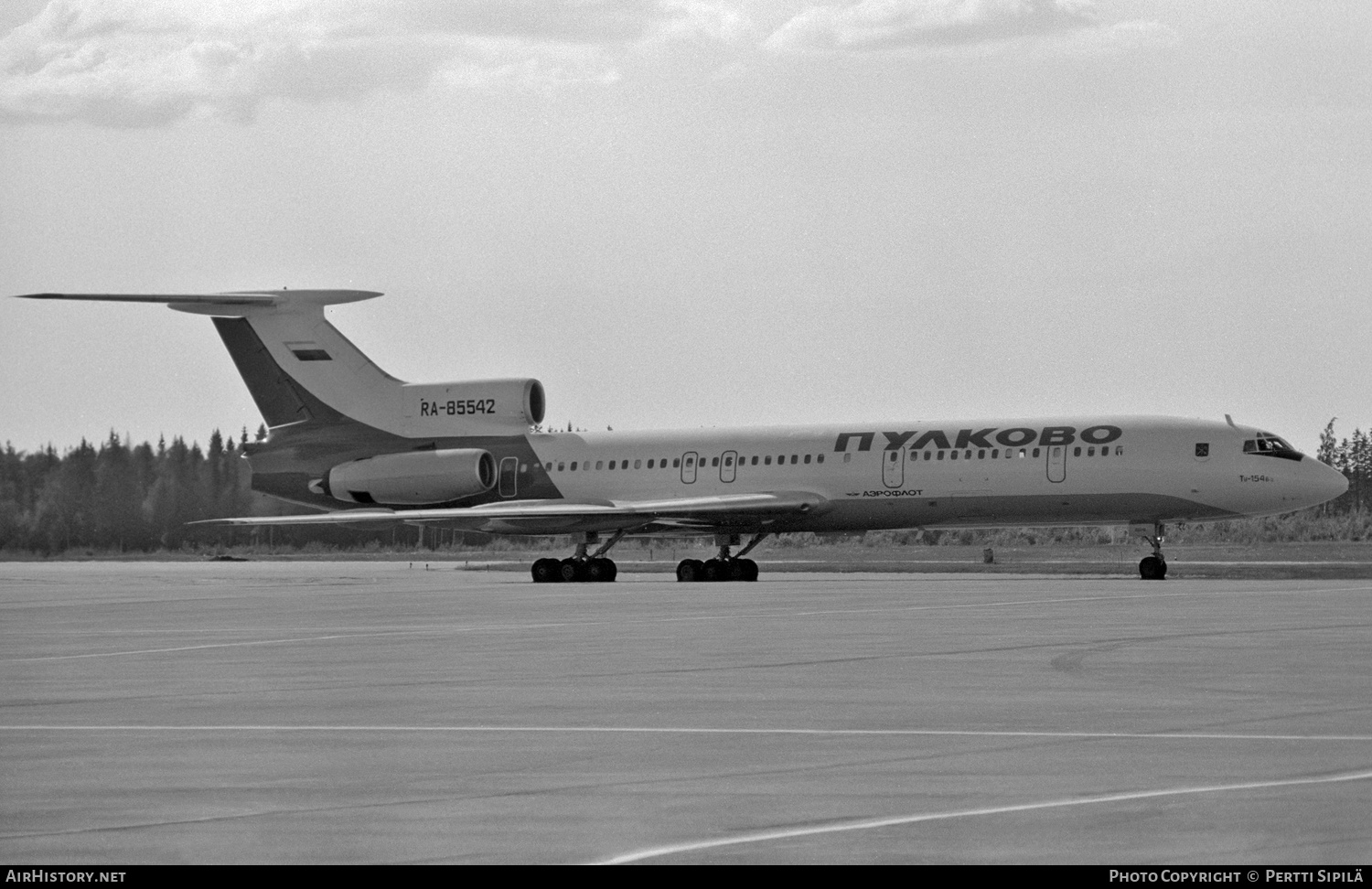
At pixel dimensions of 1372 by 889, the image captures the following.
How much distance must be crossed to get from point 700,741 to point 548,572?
1359 inches

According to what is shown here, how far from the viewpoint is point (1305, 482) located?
42.4 metres

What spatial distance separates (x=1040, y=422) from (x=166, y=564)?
112 ft

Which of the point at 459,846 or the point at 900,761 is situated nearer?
the point at 459,846

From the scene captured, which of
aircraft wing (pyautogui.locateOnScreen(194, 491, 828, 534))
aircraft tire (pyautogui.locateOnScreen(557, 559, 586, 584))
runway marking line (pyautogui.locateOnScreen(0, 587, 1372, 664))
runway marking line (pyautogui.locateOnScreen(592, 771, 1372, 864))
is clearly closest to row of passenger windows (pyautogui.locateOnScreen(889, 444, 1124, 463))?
aircraft wing (pyautogui.locateOnScreen(194, 491, 828, 534))

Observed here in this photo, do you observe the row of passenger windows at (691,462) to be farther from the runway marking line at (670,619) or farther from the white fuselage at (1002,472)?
the runway marking line at (670,619)

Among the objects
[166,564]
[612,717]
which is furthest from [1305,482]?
[166,564]

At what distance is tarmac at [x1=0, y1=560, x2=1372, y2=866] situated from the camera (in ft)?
27.3

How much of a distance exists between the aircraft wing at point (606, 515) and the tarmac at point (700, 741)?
20.6 metres

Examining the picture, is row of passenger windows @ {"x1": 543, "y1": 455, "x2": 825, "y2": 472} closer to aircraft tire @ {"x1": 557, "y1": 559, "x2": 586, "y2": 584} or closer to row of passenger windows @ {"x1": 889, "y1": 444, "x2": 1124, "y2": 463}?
row of passenger windows @ {"x1": 889, "y1": 444, "x2": 1124, "y2": 463}

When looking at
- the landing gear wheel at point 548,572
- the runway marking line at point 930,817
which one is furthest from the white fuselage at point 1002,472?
the runway marking line at point 930,817

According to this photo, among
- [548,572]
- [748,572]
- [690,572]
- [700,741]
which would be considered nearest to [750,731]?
[700,741]

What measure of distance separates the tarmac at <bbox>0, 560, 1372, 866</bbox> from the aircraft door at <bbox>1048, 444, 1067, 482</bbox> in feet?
59.2
